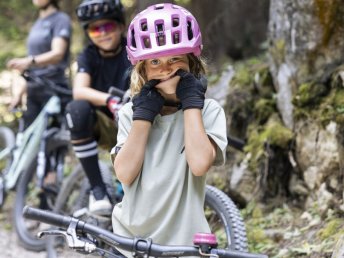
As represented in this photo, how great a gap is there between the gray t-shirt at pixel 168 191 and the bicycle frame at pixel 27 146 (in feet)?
11.3

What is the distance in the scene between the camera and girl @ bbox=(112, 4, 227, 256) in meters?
2.87

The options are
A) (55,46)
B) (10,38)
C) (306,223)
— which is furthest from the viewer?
(10,38)

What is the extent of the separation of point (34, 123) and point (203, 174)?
3884mm

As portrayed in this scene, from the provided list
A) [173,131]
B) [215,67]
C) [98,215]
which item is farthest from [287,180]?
[215,67]

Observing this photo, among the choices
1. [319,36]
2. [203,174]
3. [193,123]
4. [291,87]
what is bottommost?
[291,87]

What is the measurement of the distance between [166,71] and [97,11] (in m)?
2.23

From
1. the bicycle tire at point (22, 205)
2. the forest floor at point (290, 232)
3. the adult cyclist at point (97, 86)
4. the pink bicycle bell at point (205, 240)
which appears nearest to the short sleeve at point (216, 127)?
the pink bicycle bell at point (205, 240)

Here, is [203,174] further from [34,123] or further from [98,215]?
[34,123]

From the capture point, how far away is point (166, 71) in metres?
2.98

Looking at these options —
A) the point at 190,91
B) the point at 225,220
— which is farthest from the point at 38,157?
the point at 190,91

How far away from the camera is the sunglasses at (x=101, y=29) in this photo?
500cm

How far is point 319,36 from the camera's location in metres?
5.05

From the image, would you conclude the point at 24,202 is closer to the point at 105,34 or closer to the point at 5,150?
the point at 5,150

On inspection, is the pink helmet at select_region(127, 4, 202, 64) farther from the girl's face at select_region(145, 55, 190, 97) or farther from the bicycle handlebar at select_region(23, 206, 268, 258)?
the bicycle handlebar at select_region(23, 206, 268, 258)
